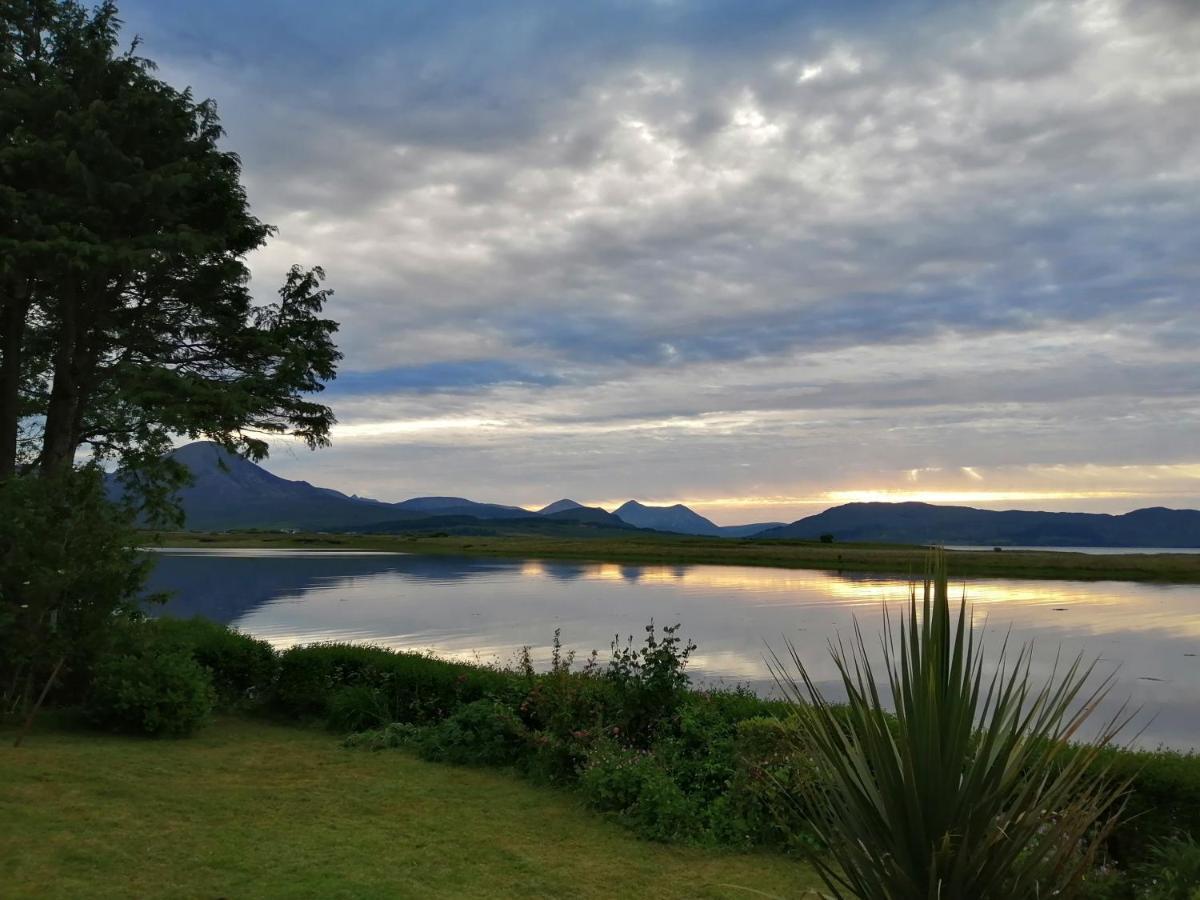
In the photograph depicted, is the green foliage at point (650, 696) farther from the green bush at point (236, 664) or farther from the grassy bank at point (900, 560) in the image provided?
the grassy bank at point (900, 560)

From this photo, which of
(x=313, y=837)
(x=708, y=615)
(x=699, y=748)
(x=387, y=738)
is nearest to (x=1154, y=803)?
(x=699, y=748)

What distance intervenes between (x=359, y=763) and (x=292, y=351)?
8263mm

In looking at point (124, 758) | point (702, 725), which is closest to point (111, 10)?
point (124, 758)

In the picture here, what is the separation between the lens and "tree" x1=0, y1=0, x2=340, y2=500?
1392 cm

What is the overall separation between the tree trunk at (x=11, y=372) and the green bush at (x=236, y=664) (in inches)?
173

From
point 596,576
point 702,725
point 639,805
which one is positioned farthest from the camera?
point 596,576

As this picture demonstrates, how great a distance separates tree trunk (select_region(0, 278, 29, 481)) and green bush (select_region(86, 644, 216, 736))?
16.9 feet

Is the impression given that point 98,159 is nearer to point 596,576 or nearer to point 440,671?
point 440,671

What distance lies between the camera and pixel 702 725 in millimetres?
10211

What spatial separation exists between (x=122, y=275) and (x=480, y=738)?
11525mm

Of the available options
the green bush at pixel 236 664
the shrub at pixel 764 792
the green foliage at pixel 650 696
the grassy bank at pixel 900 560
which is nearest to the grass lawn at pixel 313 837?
the shrub at pixel 764 792

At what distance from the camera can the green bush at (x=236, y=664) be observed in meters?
14.9

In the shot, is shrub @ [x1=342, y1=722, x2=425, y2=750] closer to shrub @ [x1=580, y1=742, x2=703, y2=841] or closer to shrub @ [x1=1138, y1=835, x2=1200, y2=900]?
shrub @ [x1=580, y1=742, x2=703, y2=841]

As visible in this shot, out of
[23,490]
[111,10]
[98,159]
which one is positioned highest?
[111,10]
